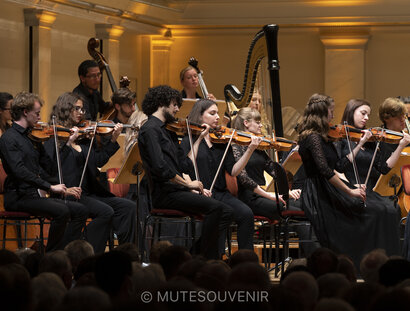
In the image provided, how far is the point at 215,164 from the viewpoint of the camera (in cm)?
620

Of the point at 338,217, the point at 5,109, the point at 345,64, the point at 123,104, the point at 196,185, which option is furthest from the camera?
the point at 345,64

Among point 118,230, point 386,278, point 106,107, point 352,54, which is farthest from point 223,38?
point 386,278

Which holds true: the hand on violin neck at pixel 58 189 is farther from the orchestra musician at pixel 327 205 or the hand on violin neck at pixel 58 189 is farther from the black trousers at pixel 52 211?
the orchestra musician at pixel 327 205

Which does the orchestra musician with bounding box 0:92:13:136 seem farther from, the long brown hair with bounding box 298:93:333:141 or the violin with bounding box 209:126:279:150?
the long brown hair with bounding box 298:93:333:141

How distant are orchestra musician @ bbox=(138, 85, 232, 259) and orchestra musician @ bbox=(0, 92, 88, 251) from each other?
59 centimetres

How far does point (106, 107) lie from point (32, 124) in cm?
152

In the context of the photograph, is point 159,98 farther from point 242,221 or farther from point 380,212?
point 380,212

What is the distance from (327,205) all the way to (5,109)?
2.56 metres

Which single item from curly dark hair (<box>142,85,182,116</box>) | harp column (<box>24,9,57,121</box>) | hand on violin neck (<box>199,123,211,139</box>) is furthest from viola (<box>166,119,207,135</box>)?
harp column (<box>24,9,57,121</box>)

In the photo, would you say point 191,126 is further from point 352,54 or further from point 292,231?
point 352,54

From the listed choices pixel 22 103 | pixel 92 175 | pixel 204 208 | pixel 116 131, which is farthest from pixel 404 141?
pixel 22 103

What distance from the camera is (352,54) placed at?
10336 mm

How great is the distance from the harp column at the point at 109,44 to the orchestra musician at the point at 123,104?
286 centimetres

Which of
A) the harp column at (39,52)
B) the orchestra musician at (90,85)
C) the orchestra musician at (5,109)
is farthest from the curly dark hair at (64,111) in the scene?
the harp column at (39,52)
